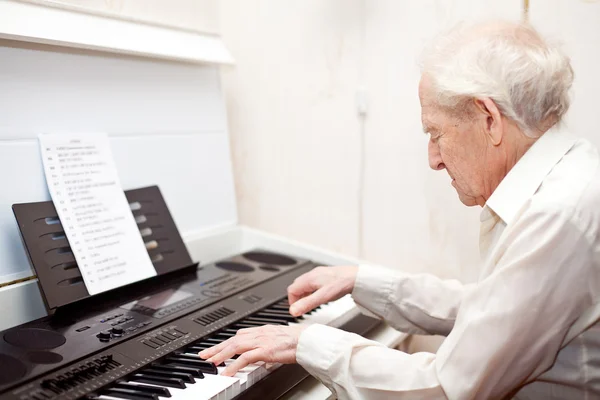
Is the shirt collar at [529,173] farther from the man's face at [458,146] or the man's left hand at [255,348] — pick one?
the man's left hand at [255,348]

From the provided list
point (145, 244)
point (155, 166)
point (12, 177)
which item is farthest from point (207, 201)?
point (12, 177)

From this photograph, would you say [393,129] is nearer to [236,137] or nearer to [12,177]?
[236,137]

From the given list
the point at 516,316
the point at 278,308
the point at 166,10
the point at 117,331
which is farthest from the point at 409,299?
the point at 166,10

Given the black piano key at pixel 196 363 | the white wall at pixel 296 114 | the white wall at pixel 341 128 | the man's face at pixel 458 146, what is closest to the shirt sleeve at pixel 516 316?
the man's face at pixel 458 146

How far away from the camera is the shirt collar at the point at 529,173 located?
84 centimetres

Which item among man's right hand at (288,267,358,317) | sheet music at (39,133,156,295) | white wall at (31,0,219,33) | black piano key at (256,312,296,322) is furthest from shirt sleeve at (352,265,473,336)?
white wall at (31,0,219,33)

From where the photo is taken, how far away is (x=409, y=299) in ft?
3.78

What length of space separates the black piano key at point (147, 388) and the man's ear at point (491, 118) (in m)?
0.70

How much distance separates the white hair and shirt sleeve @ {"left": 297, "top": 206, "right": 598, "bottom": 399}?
0.66 feet

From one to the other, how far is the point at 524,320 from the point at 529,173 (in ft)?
0.85

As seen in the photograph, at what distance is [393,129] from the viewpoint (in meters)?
1.47

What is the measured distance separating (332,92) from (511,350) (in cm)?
103

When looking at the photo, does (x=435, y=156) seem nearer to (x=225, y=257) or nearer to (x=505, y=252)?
(x=505, y=252)

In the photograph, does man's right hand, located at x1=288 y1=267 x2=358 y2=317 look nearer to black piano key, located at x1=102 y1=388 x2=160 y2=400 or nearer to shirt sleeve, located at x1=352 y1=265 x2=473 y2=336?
shirt sleeve, located at x1=352 y1=265 x2=473 y2=336
